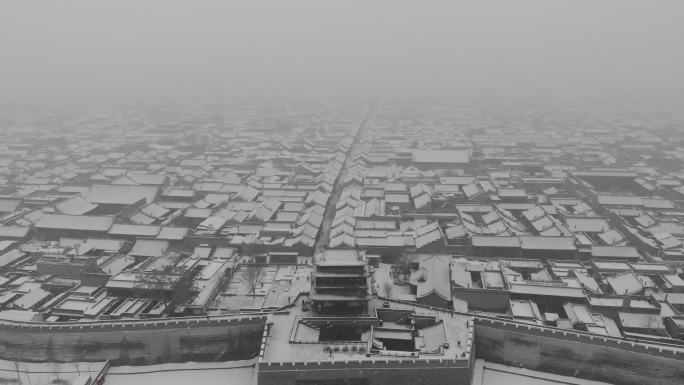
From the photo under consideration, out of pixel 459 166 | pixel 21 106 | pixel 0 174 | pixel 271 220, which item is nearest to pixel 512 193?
pixel 459 166

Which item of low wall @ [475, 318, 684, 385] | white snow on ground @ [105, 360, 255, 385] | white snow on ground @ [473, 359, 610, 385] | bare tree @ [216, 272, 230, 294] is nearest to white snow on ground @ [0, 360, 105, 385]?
white snow on ground @ [105, 360, 255, 385]

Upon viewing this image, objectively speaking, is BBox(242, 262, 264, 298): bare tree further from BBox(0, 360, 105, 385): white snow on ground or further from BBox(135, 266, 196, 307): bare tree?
BBox(0, 360, 105, 385): white snow on ground

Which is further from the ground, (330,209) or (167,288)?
(167,288)

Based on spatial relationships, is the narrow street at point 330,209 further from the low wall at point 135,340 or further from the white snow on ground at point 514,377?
the white snow on ground at point 514,377

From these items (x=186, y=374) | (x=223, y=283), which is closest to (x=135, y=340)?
(x=186, y=374)

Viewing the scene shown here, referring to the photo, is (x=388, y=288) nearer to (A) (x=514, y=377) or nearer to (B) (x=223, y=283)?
(A) (x=514, y=377)

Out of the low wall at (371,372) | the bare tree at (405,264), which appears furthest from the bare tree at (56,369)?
the bare tree at (405,264)
